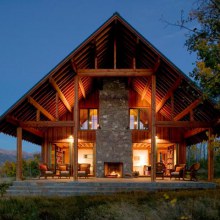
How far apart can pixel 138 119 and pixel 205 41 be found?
1271 cm

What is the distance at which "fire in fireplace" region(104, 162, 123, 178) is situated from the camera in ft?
72.7

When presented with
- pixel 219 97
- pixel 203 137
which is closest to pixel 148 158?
pixel 203 137

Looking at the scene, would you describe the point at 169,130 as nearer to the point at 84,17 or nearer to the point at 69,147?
the point at 69,147

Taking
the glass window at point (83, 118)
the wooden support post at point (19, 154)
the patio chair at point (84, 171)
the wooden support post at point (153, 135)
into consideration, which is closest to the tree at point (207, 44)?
the wooden support post at point (153, 135)

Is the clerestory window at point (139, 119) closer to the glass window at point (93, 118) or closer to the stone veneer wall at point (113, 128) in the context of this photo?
the stone veneer wall at point (113, 128)

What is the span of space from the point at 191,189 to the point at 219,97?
18.2 ft

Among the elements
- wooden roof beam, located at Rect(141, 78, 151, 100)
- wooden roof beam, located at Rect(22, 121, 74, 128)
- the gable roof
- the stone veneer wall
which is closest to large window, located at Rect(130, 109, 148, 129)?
wooden roof beam, located at Rect(141, 78, 151, 100)

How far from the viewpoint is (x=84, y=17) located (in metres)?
197

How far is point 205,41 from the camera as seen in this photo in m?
10.9

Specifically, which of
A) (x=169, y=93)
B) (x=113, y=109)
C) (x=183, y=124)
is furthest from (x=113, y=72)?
(x=113, y=109)

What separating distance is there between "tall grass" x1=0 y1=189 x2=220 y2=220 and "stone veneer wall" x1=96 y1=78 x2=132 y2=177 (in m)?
7.89

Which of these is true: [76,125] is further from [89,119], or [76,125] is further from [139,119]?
[139,119]

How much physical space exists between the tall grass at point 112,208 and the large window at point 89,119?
937 cm

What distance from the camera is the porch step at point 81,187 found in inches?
633
